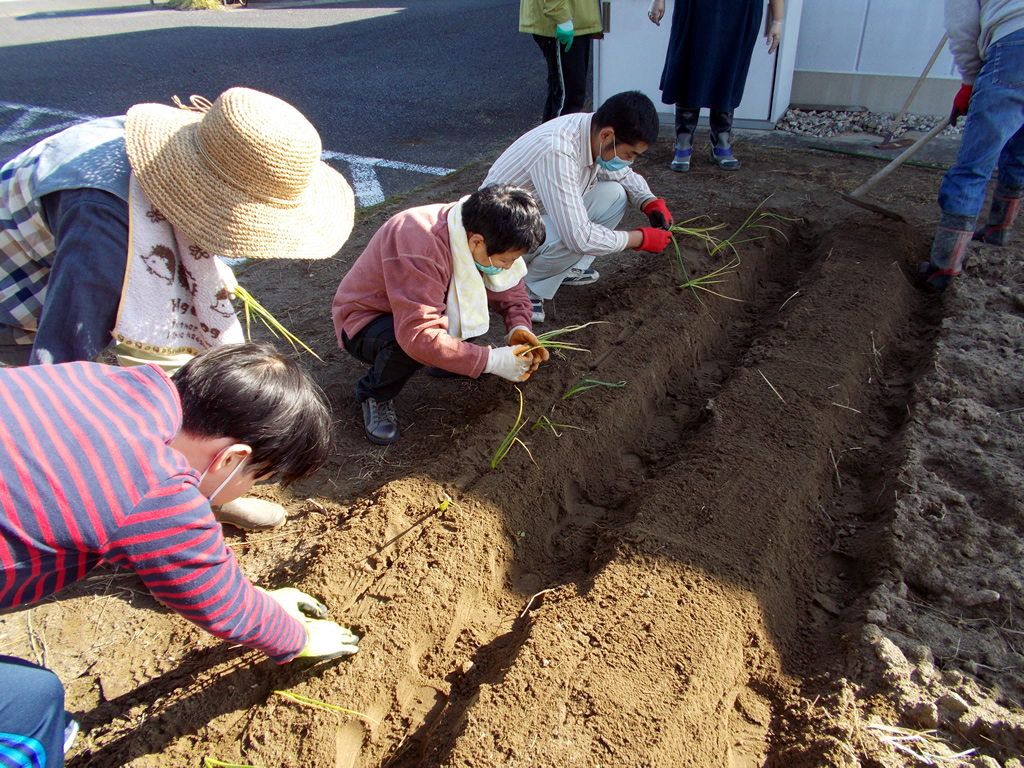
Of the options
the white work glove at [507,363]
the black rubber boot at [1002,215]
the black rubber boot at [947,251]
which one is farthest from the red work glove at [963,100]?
the white work glove at [507,363]

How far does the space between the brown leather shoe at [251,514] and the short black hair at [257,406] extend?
0.94 meters

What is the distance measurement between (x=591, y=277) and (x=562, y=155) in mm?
1065

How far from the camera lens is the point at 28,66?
8688 mm

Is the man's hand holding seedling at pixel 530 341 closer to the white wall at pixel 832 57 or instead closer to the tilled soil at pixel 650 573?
the tilled soil at pixel 650 573

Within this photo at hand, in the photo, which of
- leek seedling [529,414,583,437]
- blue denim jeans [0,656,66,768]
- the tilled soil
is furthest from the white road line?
blue denim jeans [0,656,66,768]

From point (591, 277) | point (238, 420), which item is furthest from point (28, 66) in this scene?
point (238, 420)

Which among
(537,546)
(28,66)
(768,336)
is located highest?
(28,66)

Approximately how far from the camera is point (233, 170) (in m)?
1.73

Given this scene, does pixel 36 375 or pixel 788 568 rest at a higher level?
pixel 36 375

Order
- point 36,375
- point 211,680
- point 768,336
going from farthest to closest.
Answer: point 768,336
point 211,680
point 36,375

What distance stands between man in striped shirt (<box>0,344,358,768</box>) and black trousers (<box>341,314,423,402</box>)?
1.15 meters

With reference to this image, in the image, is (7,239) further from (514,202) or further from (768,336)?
(768,336)

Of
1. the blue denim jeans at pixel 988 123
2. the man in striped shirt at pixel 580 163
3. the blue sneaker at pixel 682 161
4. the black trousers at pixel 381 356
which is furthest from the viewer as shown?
the blue sneaker at pixel 682 161

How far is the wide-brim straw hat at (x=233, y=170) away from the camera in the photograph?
1.70 m
